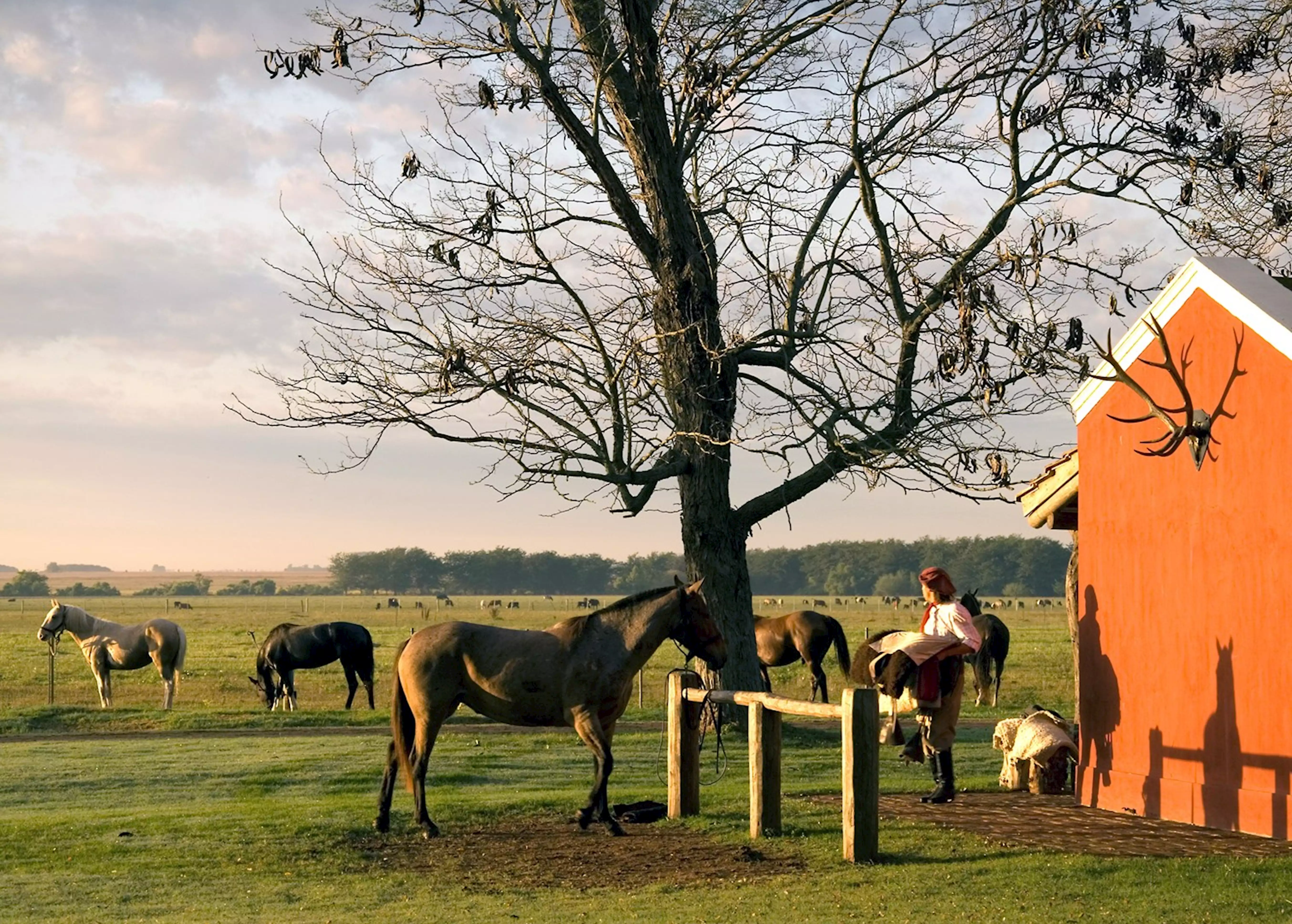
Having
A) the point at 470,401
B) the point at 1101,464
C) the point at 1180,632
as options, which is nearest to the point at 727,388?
the point at 470,401

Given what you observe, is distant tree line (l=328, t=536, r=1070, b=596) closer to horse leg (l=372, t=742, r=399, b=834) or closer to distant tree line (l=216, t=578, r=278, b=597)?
distant tree line (l=216, t=578, r=278, b=597)

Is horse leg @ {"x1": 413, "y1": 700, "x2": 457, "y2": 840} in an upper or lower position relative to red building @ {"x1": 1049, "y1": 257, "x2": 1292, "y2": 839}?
lower

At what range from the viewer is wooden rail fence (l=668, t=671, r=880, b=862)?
993cm

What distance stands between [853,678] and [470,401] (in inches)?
236

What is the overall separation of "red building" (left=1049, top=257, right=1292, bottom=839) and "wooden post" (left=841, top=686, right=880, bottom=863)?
3.03 metres

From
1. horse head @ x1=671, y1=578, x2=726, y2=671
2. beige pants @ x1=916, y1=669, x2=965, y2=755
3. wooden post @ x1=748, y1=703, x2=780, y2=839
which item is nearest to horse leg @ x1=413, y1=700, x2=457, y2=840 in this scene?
horse head @ x1=671, y1=578, x2=726, y2=671

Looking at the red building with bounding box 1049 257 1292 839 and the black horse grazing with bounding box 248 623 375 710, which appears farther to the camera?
the black horse grazing with bounding box 248 623 375 710

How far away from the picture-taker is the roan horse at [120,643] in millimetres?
27922

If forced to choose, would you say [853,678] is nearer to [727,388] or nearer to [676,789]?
[676,789]

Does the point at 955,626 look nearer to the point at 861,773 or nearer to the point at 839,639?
the point at 861,773

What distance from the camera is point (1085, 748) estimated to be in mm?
13172

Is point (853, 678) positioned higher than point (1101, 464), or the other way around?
point (1101, 464)

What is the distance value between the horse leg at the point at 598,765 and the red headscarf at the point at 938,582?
9.51 ft

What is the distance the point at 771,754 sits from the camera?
441 inches
